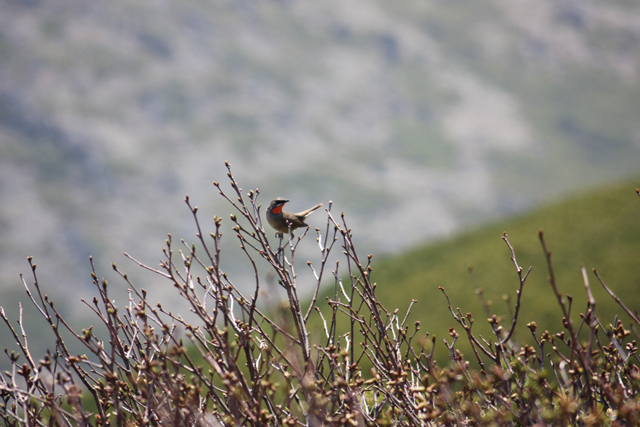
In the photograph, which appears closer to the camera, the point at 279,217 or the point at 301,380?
the point at 301,380

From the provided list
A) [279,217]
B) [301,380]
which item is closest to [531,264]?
[279,217]

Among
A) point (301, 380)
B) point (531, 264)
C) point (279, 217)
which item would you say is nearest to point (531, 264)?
point (531, 264)

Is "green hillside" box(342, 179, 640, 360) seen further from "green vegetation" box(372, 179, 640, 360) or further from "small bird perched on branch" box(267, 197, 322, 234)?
"small bird perched on branch" box(267, 197, 322, 234)

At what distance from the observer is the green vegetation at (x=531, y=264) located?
10.5 meters

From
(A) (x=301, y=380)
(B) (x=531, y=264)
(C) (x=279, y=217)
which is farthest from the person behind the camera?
(B) (x=531, y=264)

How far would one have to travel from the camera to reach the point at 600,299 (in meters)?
10.5

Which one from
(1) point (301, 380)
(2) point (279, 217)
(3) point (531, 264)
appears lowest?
(1) point (301, 380)

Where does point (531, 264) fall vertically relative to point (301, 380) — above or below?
above

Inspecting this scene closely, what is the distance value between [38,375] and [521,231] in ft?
46.7

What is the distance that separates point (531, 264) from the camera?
41.3 ft

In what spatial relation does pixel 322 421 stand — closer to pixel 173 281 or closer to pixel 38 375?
pixel 173 281

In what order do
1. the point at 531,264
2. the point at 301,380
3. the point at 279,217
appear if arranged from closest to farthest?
1. the point at 301,380
2. the point at 279,217
3. the point at 531,264

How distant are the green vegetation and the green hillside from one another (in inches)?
0.8

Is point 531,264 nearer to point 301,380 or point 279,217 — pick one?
point 279,217
